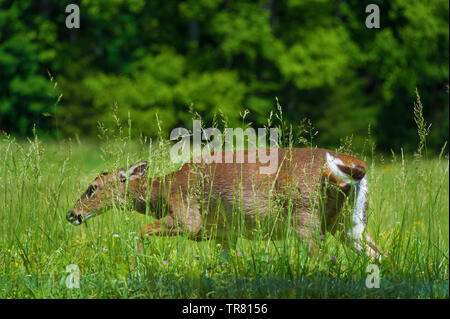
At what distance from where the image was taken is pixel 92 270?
4410 millimetres

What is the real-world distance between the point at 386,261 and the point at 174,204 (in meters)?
1.71

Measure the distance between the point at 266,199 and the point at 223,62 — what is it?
Answer: 1623 cm

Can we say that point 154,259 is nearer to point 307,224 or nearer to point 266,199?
point 266,199

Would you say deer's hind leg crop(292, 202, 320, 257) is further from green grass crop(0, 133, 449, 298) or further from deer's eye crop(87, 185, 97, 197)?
deer's eye crop(87, 185, 97, 197)

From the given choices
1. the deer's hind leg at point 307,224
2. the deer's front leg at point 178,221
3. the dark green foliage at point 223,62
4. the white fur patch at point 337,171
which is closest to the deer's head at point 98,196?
the deer's front leg at point 178,221

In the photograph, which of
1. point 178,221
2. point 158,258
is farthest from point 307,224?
point 158,258

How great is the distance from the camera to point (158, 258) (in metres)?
4.41

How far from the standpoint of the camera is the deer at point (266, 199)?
15.2ft

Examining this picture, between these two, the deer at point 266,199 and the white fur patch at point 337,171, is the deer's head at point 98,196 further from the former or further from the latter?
the white fur patch at point 337,171

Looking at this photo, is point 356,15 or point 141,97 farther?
point 356,15

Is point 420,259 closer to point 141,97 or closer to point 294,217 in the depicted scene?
point 294,217

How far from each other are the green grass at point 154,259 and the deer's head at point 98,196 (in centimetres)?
Answer: 9
